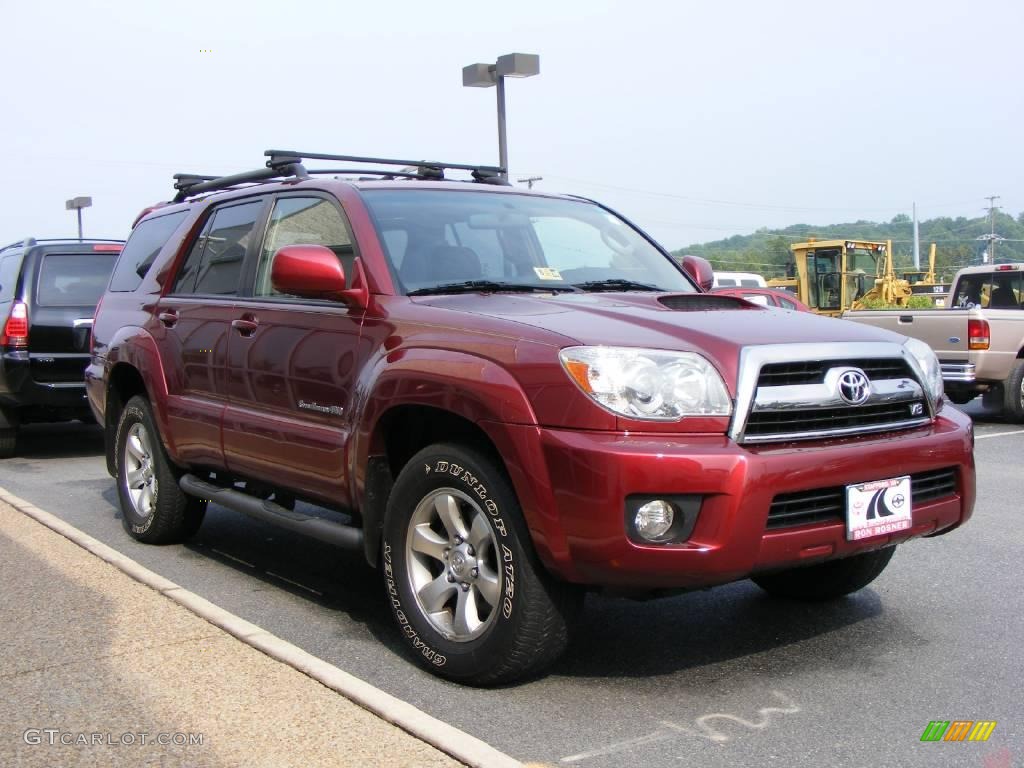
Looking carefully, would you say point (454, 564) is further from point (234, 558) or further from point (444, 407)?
point (234, 558)

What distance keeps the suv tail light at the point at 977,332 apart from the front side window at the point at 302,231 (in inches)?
378

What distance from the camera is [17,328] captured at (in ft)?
33.1

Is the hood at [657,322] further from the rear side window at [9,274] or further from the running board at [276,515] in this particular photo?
the rear side window at [9,274]

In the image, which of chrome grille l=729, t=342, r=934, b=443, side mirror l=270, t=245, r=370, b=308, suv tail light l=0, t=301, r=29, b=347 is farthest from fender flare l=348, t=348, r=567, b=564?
suv tail light l=0, t=301, r=29, b=347

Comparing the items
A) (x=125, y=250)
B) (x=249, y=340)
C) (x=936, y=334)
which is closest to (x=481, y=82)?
(x=936, y=334)

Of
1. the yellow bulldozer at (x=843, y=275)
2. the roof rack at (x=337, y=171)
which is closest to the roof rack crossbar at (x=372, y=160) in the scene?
the roof rack at (x=337, y=171)

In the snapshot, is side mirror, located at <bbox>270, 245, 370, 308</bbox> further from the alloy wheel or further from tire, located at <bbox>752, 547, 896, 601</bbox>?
tire, located at <bbox>752, 547, 896, 601</bbox>

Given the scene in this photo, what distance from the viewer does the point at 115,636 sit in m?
4.47

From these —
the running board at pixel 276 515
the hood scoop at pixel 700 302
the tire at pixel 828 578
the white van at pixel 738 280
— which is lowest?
the tire at pixel 828 578

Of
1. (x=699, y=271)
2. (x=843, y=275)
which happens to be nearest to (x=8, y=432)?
(x=699, y=271)

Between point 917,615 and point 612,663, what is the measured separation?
1.46 metres

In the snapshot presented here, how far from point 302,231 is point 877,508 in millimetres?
2838

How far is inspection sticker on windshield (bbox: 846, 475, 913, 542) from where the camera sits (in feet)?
12.4

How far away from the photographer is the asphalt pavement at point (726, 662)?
3459 millimetres
